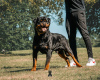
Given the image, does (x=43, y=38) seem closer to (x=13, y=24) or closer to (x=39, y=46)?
(x=39, y=46)

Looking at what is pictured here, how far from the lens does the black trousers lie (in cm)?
701

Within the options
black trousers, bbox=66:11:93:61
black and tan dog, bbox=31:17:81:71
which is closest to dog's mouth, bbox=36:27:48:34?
black and tan dog, bbox=31:17:81:71

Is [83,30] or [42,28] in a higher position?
[42,28]

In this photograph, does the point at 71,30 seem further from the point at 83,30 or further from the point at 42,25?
the point at 42,25

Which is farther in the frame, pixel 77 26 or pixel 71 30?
pixel 71 30

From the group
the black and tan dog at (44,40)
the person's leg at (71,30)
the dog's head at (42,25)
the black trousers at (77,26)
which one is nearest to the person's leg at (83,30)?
the black trousers at (77,26)

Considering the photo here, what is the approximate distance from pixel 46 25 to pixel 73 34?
1.87m

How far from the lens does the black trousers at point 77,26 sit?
7008 mm

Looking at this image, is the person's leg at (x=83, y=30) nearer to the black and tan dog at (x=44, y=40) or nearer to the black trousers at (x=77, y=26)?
the black trousers at (x=77, y=26)

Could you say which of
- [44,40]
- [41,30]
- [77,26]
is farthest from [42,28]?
[77,26]

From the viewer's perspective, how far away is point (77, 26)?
7133 mm

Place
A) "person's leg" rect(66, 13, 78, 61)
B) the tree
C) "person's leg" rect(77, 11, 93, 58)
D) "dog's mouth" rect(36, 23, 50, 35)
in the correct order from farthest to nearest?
the tree, "person's leg" rect(66, 13, 78, 61), "person's leg" rect(77, 11, 93, 58), "dog's mouth" rect(36, 23, 50, 35)

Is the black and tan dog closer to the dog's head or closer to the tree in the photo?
the dog's head

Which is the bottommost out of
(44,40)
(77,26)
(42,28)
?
(44,40)
